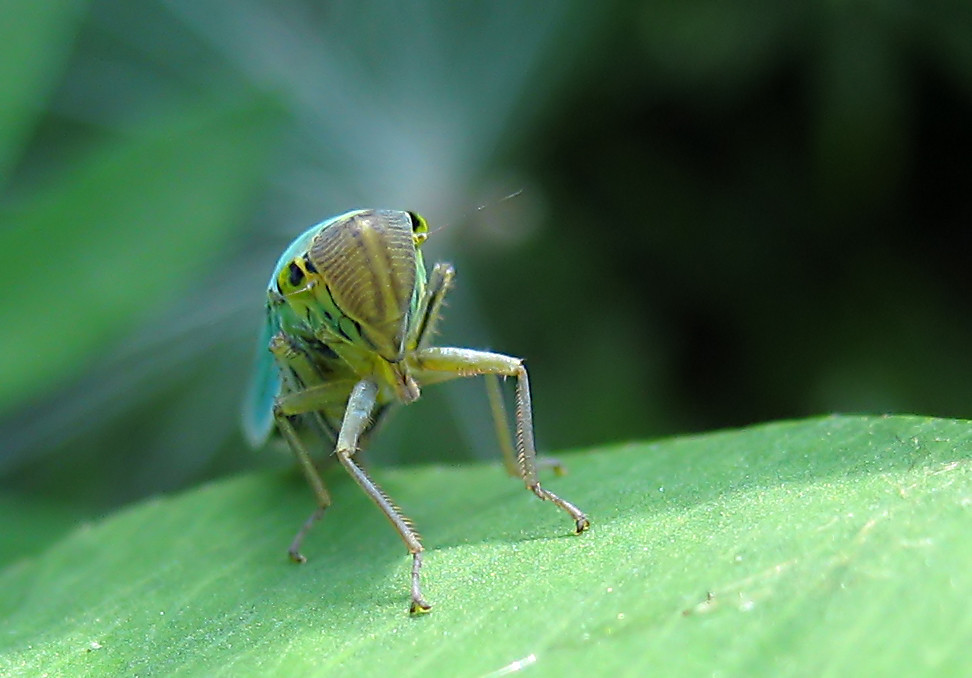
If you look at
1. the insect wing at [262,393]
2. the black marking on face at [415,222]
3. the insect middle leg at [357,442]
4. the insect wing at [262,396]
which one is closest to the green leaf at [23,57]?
the insect wing at [262,393]

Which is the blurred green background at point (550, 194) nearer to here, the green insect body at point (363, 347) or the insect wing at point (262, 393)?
the insect wing at point (262, 393)

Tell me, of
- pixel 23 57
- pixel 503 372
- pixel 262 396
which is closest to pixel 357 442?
pixel 503 372

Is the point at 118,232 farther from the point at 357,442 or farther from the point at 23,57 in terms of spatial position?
the point at 357,442

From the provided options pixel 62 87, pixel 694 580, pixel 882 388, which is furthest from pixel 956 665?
pixel 62 87

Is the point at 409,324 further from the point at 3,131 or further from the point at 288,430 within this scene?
the point at 3,131

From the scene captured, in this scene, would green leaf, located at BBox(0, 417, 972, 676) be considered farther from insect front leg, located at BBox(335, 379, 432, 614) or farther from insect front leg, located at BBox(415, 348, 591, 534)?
insect front leg, located at BBox(415, 348, 591, 534)

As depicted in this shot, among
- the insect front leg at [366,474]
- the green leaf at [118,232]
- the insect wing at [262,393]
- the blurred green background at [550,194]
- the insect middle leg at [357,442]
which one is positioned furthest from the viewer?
the blurred green background at [550,194]
